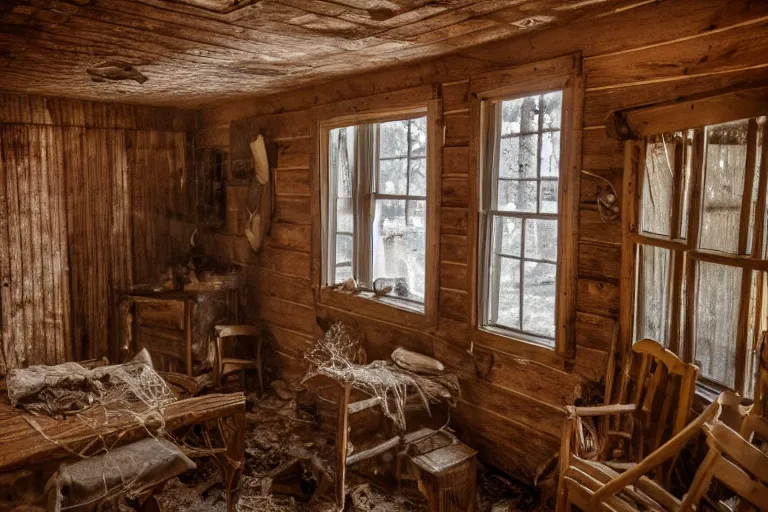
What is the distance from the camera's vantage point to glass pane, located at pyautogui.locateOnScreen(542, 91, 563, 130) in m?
3.87

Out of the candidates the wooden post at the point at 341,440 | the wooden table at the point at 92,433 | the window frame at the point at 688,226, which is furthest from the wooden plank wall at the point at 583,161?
the wooden table at the point at 92,433

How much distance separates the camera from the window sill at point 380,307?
4.86 m

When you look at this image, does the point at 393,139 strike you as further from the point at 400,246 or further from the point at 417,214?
the point at 400,246

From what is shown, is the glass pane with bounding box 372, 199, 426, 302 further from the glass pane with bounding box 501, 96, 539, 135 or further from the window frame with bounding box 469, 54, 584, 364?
the glass pane with bounding box 501, 96, 539, 135

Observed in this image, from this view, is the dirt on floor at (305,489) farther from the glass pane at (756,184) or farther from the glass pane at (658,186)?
the glass pane at (756,184)

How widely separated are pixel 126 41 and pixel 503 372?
3369mm

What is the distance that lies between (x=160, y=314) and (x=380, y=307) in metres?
2.73

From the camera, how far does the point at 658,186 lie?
321 cm

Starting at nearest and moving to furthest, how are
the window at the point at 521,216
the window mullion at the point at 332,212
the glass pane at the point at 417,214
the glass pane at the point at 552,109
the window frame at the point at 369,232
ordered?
the glass pane at the point at 552,109 → the window at the point at 521,216 → the window frame at the point at 369,232 → the glass pane at the point at 417,214 → the window mullion at the point at 332,212

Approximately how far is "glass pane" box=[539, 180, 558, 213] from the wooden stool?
1.70 meters

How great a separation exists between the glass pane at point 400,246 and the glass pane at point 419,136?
1.40ft

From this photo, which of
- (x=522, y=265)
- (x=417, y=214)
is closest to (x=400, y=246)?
(x=417, y=214)

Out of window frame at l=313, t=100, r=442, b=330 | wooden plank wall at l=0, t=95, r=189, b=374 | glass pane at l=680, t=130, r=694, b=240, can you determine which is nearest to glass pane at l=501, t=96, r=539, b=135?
window frame at l=313, t=100, r=442, b=330

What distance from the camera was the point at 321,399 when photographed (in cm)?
541
